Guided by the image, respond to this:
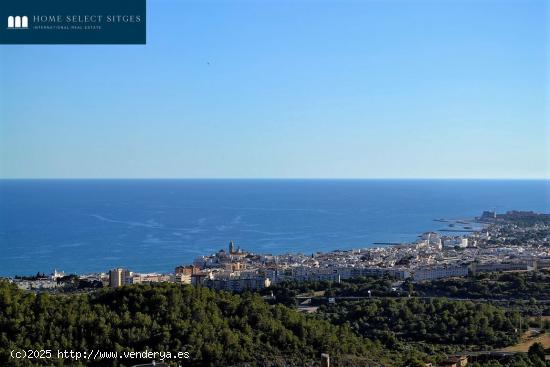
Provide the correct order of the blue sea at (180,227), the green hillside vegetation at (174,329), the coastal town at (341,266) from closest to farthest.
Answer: the green hillside vegetation at (174,329) → the coastal town at (341,266) → the blue sea at (180,227)

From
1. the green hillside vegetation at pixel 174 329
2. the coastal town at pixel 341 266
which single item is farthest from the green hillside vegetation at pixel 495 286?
the green hillside vegetation at pixel 174 329

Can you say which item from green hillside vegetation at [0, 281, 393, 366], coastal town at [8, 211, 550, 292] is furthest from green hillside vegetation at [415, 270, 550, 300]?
green hillside vegetation at [0, 281, 393, 366]

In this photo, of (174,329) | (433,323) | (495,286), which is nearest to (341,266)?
(495,286)

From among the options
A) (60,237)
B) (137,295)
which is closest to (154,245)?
(60,237)

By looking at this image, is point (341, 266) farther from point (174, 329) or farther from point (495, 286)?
point (174, 329)

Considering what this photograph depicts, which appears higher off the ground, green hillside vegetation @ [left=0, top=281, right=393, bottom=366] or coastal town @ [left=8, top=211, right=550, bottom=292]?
green hillside vegetation @ [left=0, top=281, right=393, bottom=366]

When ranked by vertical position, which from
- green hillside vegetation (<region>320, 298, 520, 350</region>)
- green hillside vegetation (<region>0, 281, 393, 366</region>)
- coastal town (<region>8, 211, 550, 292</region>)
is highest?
green hillside vegetation (<region>0, 281, 393, 366</region>)

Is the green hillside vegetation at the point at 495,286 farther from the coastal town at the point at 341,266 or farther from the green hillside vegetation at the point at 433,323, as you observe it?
the green hillside vegetation at the point at 433,323

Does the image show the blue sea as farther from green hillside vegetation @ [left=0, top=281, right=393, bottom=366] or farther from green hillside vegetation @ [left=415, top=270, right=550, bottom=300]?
green hillside vegetation @ [left=0, top=281, right=393, bottom=366]
